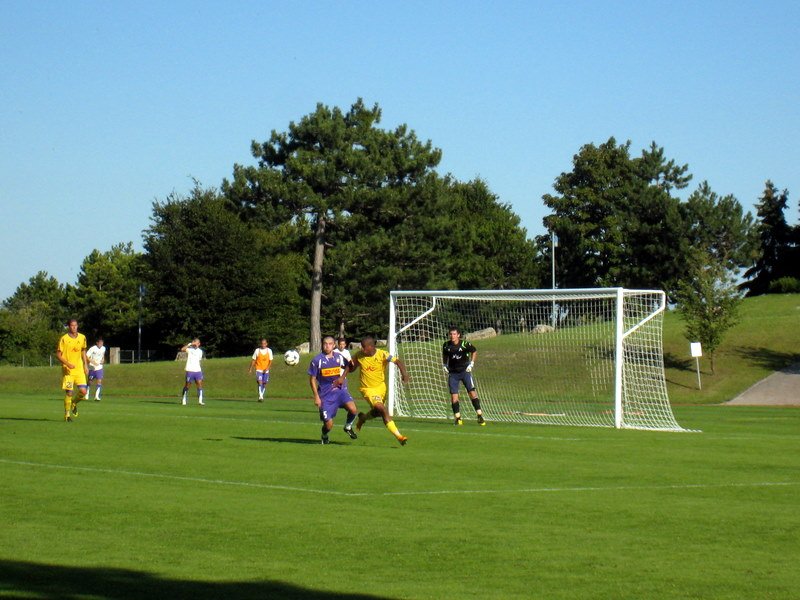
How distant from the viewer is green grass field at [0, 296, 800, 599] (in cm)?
877

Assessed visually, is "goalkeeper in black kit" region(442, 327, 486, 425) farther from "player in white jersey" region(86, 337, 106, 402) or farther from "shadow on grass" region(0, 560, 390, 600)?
"shadow on grass" region(0, 560, 390, 600)

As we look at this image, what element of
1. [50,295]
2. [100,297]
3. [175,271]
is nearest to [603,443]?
[175,271]

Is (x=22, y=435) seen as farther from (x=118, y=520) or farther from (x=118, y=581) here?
(x=118, y=581)

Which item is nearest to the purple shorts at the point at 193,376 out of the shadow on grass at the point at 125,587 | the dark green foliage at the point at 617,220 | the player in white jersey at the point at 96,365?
the player in white jersey at the point at 96,365

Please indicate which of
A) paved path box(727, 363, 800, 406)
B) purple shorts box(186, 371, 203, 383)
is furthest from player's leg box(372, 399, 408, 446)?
paved path box(727, 363, 800, 406)

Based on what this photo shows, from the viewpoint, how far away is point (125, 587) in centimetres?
839

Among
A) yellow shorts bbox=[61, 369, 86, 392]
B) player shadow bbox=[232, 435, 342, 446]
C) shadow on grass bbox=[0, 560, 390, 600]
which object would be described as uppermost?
yellow shorts bbox=[61, 369, 86, 392]

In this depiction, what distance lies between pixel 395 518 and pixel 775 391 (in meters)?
42.1

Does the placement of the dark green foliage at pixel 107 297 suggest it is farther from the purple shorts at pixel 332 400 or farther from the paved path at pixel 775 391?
the purple shorts at pixel 332 400

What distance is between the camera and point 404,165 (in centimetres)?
7588

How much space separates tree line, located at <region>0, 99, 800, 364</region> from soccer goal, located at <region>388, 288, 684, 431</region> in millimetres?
11092

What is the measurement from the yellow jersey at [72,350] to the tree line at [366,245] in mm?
33799

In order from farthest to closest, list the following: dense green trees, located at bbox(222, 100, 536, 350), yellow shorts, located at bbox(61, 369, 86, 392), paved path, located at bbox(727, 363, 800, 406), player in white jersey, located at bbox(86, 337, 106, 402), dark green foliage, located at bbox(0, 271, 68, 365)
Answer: dark green foliage, located at bbox(0, 271, 68, 365) < dense green trees, located at bbox(222, 100, 536, 350) < paved path, located at bbox(727, 363, 800, 406) < player in white jersey, located at bbox(86, 337, 106, 402) < yellow shorts, located at bbox(61, 369, 86, 392)

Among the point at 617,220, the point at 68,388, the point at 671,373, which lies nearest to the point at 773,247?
the point at 617,220
